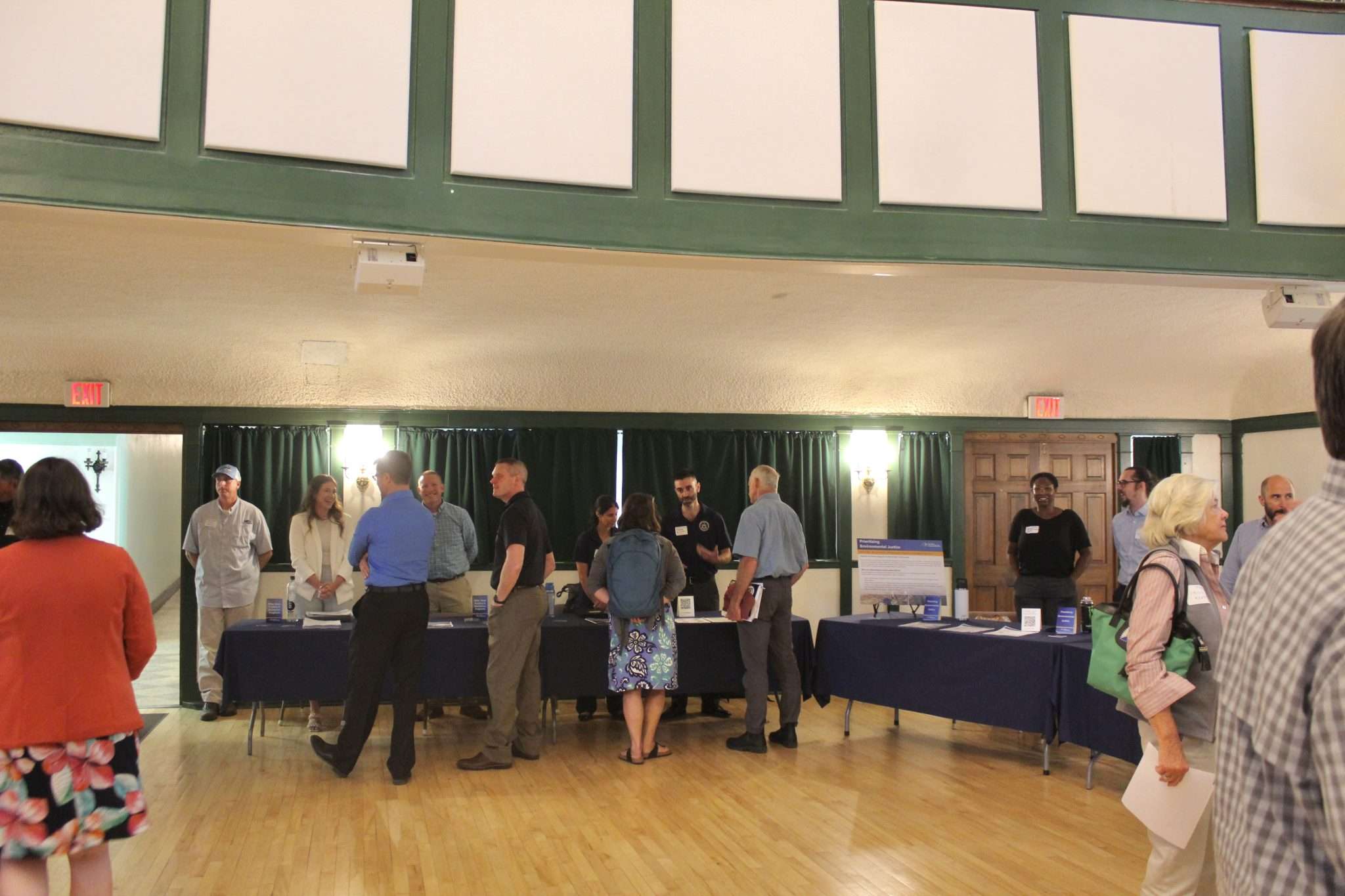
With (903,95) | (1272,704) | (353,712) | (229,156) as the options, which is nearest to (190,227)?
(229,156)

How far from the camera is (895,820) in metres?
5.00

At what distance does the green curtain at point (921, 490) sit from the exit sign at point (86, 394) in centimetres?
623

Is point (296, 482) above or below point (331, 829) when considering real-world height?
above

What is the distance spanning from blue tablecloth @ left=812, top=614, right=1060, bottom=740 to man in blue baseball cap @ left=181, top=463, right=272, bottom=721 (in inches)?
158

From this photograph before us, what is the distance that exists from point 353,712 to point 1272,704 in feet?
16.7

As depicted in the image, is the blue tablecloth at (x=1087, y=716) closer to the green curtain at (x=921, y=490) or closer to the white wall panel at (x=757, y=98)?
the white wall panel at (x=757, y=98)

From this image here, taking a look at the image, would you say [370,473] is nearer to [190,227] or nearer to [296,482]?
[296,482]

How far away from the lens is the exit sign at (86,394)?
7.77 metres

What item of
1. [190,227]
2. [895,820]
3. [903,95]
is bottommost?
[895,820]

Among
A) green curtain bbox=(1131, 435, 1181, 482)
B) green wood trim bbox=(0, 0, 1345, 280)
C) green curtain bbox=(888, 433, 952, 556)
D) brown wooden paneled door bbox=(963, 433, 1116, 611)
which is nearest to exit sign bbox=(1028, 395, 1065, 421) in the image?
brown wooden paneled door bbox=(963, 433, 1116, 611)

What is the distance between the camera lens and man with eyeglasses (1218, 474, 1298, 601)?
241 inches

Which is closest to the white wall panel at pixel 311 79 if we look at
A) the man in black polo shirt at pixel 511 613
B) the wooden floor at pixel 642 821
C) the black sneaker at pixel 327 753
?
the man in black polo shirt at pixel 511 613

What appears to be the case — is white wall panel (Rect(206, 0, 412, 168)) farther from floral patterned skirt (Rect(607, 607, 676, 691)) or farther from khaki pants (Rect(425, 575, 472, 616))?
khaki pants (Rect(425, 575, 472, 616))

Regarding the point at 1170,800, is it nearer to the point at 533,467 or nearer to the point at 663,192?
the point at 663,192
